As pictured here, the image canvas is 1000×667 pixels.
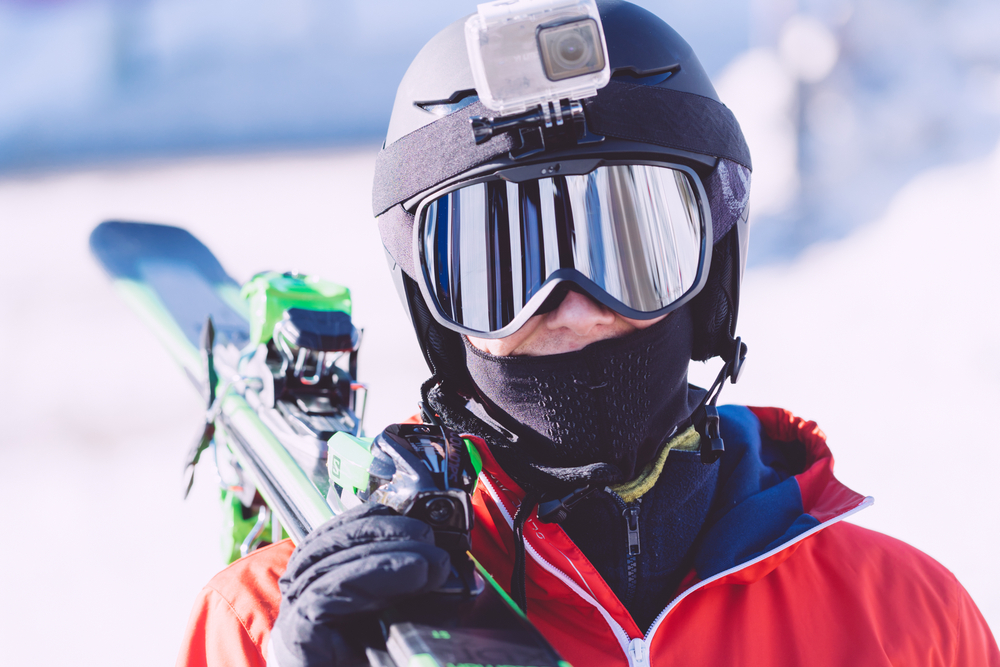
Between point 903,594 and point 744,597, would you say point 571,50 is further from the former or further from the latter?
point 903,594

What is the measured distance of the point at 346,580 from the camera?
2.41 ft

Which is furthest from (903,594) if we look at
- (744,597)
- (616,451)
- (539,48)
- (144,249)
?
(144,249)

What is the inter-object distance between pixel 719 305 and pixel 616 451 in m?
0.37

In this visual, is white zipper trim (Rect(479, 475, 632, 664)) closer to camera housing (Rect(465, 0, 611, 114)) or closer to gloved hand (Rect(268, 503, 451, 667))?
gloved hand (Rect(268, 503, 451, 667))

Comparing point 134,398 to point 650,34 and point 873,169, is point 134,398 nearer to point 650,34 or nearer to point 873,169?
point 650,34

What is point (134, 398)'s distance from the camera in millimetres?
4277

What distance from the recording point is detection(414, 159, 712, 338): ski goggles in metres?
1.04

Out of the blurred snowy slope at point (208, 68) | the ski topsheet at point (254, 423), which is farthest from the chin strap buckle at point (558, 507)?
the blurred snowy slope at point (208, 68)

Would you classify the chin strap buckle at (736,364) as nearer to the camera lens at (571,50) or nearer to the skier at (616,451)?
the skier at (616,451)

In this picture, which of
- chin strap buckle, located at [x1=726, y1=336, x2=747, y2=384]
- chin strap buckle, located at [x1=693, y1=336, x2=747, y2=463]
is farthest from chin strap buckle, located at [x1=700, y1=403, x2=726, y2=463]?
chin strap buckle, located at [x1=726, y1=336, x2=747, y2=384]

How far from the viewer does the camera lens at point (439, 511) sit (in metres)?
0.83

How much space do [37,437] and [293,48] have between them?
4.86 metres

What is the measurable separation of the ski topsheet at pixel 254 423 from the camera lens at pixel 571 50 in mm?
689

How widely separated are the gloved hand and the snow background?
2698 mm
